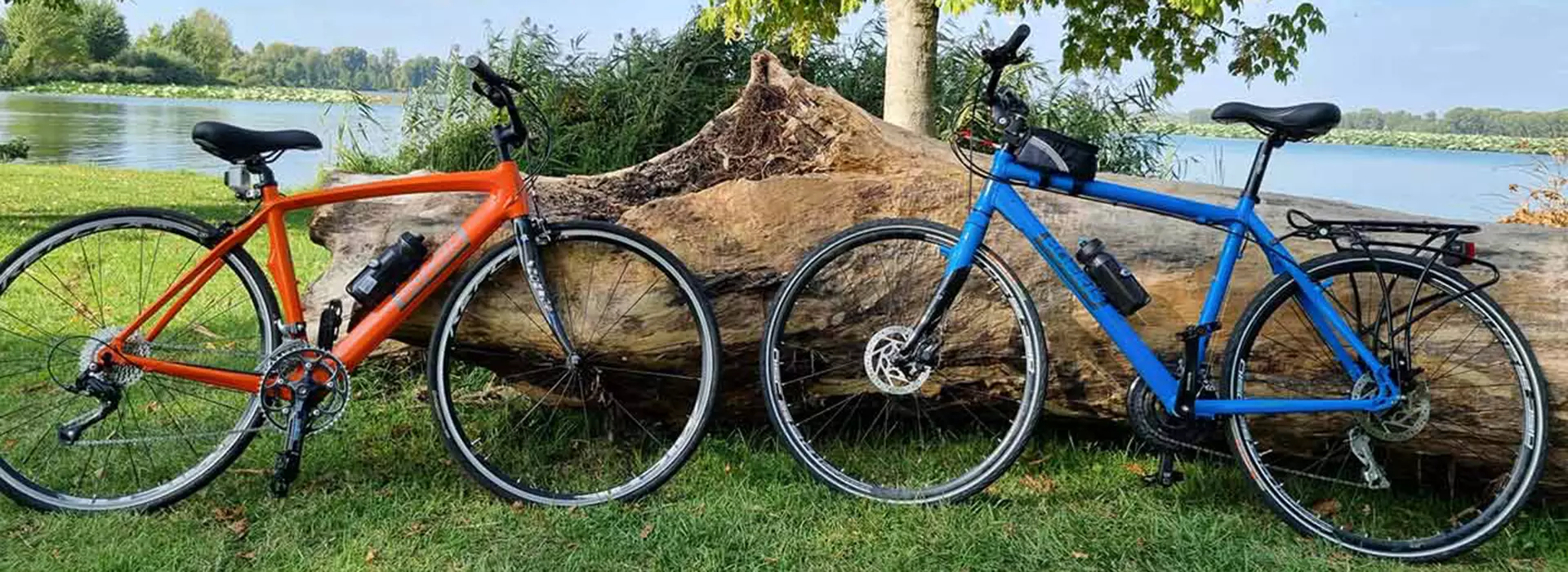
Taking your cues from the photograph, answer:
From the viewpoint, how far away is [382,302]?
3.40 metres

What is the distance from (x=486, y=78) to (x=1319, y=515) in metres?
2.98

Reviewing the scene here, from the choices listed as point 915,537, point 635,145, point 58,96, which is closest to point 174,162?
point 635,145

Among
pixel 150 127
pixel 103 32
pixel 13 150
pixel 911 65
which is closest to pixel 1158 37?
pixel 911 65

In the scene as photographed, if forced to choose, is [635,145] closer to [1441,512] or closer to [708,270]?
[708,270]

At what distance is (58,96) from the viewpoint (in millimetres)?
46281

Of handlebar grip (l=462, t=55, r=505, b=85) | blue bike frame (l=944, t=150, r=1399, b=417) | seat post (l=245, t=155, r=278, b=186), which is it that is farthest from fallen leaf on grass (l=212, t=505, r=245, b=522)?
blue bike frame (l=944, t=150, r=1399, b=417)

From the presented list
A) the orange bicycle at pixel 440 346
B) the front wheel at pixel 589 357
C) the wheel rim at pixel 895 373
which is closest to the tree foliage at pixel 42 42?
the orange bicycle at pixel 440 346

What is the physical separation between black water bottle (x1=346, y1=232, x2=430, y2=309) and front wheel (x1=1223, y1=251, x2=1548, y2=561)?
257 cm

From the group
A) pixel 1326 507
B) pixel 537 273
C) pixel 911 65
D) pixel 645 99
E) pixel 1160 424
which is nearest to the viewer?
pixel 1160 424

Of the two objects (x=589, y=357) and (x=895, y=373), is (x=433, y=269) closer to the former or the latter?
(x=589, y=357)

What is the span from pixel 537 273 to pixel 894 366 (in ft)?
3.87

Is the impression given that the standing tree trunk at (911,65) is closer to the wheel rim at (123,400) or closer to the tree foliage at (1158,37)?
the tree foliage at (1158,37)

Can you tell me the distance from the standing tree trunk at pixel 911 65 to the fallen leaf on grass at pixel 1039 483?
3666 mm

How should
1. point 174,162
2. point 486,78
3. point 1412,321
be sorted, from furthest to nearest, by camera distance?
point 174,162 → point 486,78 → point 1412,321
